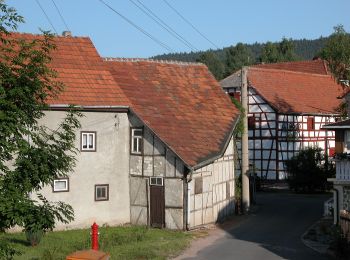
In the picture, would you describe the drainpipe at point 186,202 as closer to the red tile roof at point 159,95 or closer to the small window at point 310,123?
the red tile roof at point 159,95

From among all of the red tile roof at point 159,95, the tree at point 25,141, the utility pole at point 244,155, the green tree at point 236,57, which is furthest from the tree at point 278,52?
the tree at point 25,141

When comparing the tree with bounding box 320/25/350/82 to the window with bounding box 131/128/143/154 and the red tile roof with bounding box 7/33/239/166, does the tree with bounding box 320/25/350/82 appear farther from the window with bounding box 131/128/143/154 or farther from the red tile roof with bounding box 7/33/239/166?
the window with bounding box 131/128/143/154

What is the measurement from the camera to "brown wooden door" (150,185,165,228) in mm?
24234

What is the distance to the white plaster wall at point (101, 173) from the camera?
23.9 m

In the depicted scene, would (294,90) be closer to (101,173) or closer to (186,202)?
(186,202)

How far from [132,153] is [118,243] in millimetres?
5841

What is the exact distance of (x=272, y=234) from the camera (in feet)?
77.9

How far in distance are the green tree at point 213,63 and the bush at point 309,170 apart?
56009 millimetres

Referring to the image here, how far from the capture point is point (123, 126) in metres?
25.3

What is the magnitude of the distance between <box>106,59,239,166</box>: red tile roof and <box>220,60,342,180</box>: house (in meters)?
13.7

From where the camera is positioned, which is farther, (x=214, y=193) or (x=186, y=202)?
(x=214, y=193)

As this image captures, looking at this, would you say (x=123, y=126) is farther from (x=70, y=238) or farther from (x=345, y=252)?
(x=345, y=252)

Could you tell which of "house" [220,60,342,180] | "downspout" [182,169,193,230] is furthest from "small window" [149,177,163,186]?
"house" [220,60,342,180]

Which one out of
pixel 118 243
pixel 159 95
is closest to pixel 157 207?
pixel 118 243
